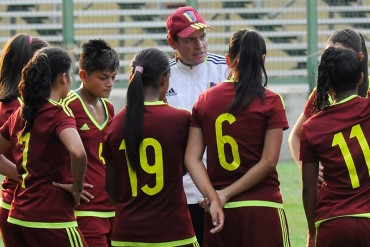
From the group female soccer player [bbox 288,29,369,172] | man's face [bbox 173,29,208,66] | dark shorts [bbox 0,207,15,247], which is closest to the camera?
dark shorts [bbox 0,207,15,247]

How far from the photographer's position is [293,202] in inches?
470

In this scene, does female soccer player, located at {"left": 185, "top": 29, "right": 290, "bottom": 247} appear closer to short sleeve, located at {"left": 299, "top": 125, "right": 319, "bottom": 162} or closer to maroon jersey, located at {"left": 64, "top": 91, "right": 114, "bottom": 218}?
short sleeve, located at {"left": 299, "top": 125, "right": 319, "bottom": 162}

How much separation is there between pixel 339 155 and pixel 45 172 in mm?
1637

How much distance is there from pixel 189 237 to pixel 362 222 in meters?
0.94

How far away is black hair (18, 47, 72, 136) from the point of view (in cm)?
558

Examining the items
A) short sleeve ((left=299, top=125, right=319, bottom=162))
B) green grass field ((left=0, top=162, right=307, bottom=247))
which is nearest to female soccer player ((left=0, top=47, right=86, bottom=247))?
short sleeve ((left=299, top=125, right=319, bottom=162))

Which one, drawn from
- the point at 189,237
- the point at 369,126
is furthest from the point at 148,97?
the point at 369,126

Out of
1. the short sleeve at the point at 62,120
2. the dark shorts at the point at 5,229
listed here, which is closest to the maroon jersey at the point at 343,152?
the short sleeve at the point at 62,120

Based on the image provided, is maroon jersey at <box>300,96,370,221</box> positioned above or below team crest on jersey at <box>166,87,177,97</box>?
below

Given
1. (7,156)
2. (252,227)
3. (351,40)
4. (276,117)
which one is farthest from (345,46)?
(7,156)

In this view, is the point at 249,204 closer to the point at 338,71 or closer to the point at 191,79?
the point at 338,71

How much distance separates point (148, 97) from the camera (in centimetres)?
547

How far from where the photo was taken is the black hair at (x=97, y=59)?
6.24m

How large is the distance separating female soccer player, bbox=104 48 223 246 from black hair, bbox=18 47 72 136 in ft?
1.56
